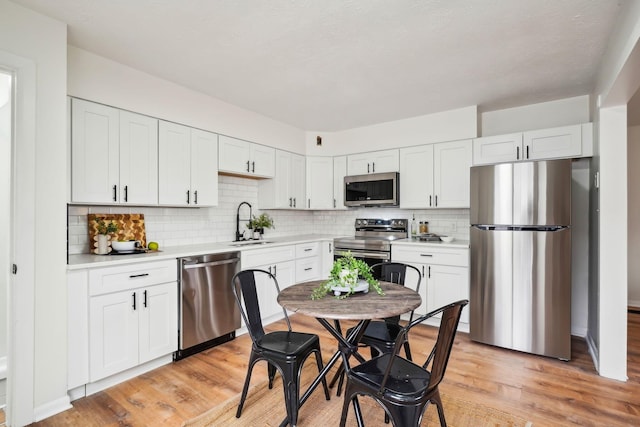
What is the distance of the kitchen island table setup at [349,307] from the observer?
170 cm

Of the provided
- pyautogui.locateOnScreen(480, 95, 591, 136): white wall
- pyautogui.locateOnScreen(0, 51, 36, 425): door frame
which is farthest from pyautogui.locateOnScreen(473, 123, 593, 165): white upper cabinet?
pyautogui.locateOnScreen(0, 51, 36, 425): door frame

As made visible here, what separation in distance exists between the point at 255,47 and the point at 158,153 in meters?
1.33

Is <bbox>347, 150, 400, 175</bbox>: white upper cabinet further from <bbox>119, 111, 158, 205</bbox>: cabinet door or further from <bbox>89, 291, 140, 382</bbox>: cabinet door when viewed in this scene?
<bbox>89, 291, 140, 382</bbox>: cabinet door

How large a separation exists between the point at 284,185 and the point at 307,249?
35.8 inches

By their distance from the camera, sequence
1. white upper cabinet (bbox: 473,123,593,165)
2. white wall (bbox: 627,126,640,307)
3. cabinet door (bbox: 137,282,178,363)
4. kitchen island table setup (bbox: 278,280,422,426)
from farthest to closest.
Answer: white wall (bbox: 627,126,640,307) < white upper cabinet (bbox: 473,123,593,165) < cabinet door (bbox: 137,282,178,363) < kitchen island table setup (bbox: 278,280,422,426)

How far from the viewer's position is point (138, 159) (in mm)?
A: 2857

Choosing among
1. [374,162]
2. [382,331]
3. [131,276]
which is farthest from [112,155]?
[374,162]

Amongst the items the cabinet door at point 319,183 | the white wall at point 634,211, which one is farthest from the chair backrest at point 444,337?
the white wall at point 634,211

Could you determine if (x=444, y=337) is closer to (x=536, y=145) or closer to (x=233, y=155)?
(x=536, y=145)

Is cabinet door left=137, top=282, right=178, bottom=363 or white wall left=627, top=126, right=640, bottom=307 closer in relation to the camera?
cabinet door left=137, top=282, right=178, bottom=363

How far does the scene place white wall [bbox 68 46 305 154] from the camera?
2521mm

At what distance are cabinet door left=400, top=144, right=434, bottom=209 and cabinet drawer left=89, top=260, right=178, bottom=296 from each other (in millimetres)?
2809

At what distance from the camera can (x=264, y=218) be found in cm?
424

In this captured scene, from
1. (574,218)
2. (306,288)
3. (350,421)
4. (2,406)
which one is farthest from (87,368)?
(574,218)
